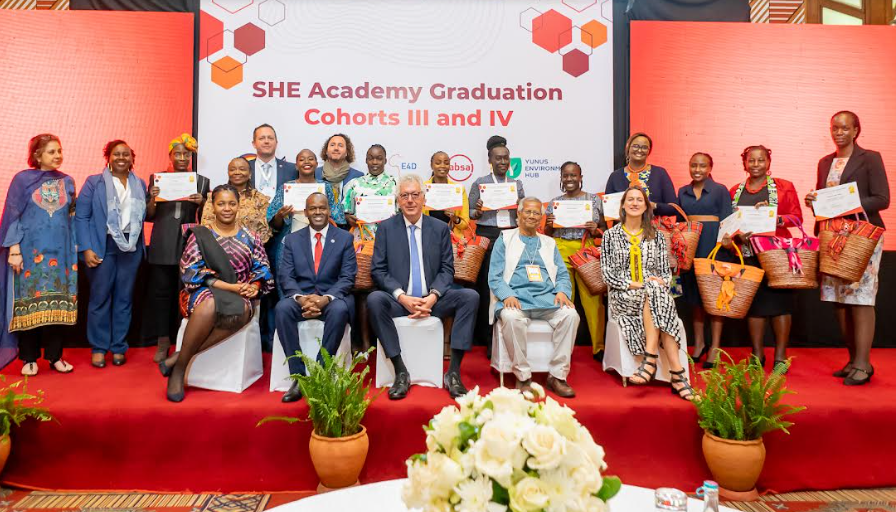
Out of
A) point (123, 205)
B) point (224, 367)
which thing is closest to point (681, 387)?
point (224, 367)

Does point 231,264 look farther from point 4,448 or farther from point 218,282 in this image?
point 4,448

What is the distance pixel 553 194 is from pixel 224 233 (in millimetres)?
3142

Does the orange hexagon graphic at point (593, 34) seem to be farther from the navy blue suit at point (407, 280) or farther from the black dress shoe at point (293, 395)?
the black dress shoe at point (293, 395)

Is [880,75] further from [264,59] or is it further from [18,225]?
[18,225]

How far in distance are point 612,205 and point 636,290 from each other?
885 mm

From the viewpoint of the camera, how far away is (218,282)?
377 cm

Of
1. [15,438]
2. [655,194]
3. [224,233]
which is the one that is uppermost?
[655,194]

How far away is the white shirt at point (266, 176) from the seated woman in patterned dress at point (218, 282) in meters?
1.00

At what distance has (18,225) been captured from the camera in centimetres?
404

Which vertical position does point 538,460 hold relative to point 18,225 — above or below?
below

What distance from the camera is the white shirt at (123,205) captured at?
438 cm

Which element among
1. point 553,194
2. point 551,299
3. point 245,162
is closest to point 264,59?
point 245,162

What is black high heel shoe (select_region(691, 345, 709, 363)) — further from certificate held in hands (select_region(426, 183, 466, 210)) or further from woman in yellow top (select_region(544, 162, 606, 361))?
certificate held in hands (select_region(426, 183, 466, 210))

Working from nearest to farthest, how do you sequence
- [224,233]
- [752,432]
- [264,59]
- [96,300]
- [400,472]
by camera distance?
1. [752,432]
2. [400,472]
3. [224,233]
4. [96,300]
5. [264,59]
